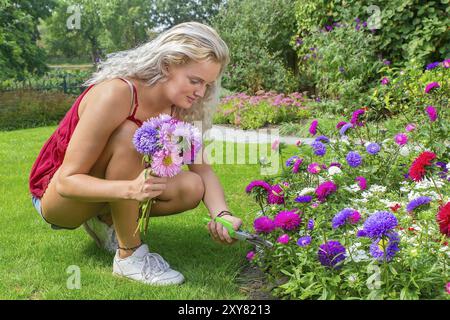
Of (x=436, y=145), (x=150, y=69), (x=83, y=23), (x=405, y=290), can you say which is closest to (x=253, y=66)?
(x=436, y=145)

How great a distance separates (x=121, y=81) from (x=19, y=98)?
809 centimetres

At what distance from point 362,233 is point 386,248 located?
4.0 inches

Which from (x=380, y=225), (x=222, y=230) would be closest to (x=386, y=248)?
(x=380, y=225)

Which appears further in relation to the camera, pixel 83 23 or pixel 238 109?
pixel 83 23

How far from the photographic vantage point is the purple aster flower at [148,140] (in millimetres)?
1764

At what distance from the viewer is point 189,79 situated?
86.0 inches

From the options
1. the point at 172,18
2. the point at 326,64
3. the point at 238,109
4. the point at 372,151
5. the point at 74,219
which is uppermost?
the point at 172,18

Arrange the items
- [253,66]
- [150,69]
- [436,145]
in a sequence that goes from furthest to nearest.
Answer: [253,66]
[436,145]
[150,69]

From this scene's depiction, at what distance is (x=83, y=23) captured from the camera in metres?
37.8

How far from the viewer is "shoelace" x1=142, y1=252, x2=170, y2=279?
7.66 ft

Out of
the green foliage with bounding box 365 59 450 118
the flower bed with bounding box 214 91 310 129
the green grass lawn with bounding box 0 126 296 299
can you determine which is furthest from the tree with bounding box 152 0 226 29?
the green grass lawn with bounding box 0 126 296 299

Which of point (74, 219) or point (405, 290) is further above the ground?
point (74, 219)

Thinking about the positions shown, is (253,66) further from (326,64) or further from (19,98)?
(19,98)

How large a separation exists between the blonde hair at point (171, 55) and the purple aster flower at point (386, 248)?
38.6 inches
